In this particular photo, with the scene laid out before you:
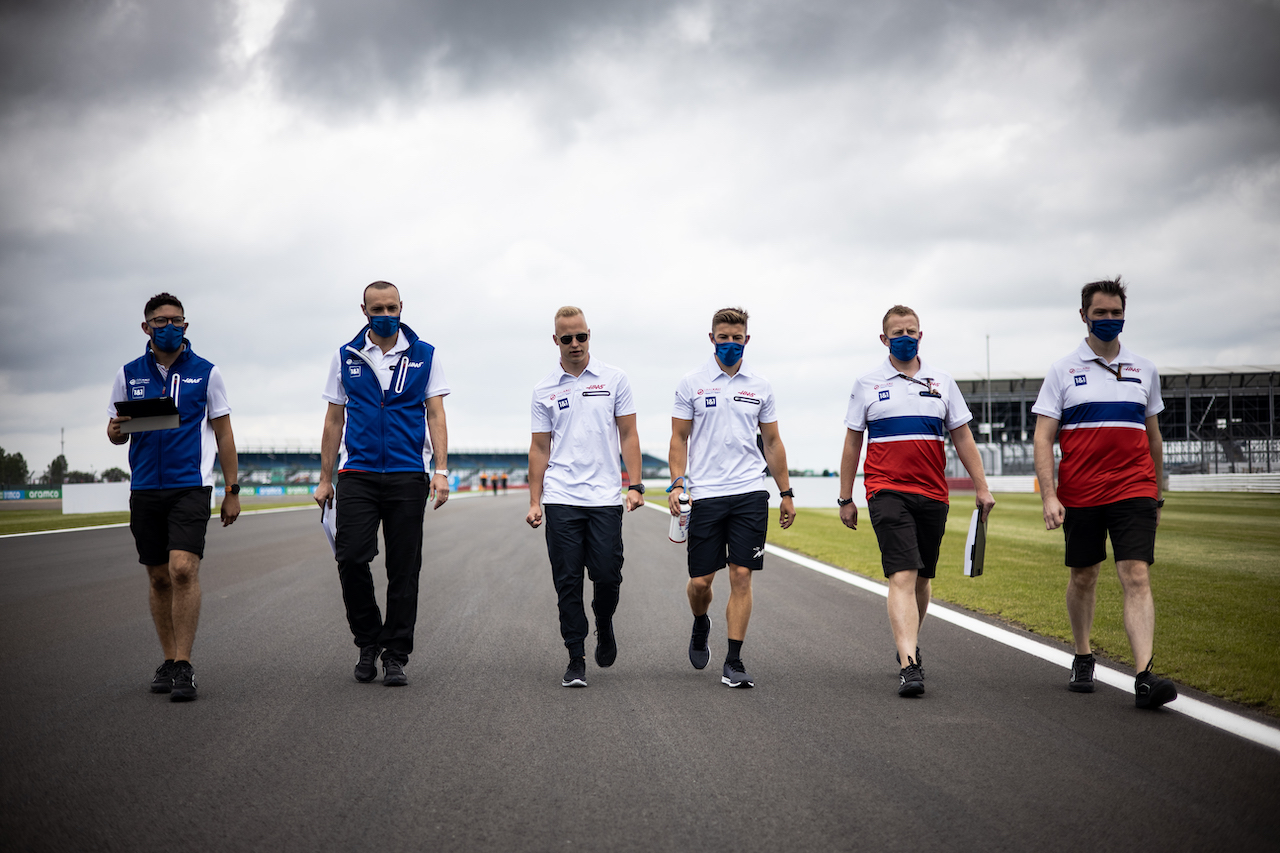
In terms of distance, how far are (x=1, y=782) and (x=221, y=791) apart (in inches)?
33.4

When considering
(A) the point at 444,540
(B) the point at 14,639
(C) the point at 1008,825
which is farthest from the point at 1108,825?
(A) the point at 444,540

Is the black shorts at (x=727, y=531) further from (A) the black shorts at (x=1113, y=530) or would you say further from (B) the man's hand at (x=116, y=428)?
(B) the man's hand at (x=116, y=428)

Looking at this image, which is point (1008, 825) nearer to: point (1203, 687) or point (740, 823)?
point (740, 823)

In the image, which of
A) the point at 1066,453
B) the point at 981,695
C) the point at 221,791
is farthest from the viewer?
the point at 1066,453

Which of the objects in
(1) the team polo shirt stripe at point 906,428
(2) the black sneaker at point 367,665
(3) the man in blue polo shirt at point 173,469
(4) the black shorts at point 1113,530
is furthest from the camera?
(1) the team polo shirt stripe at point 906,428

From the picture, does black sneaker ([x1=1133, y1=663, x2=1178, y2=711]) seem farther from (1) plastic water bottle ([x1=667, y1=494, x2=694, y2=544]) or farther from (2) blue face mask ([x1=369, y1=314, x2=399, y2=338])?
(2) blue face mask ([x1=369, y1=314, x2=399, y2=338])

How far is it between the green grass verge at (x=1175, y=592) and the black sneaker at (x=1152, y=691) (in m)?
0.47

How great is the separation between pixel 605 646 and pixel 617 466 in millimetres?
1091

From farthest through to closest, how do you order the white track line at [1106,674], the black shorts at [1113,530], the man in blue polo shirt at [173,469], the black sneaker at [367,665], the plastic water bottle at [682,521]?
the plastic water bottle at [682,521], the black sneaker at [367,665], the man in blue polo shirt at [173,469], the black shorts at [1113,530], the white track line at [1106,674]

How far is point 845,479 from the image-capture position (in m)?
5.43

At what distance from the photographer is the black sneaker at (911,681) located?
4.61 metres

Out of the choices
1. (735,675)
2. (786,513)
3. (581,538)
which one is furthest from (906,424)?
(581,538)

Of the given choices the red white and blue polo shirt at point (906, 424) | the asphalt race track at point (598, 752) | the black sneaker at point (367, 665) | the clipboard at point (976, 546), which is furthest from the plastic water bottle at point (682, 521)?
the black sneaker at point (367, 665)

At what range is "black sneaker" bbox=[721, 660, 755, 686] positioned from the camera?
4.90 metres
